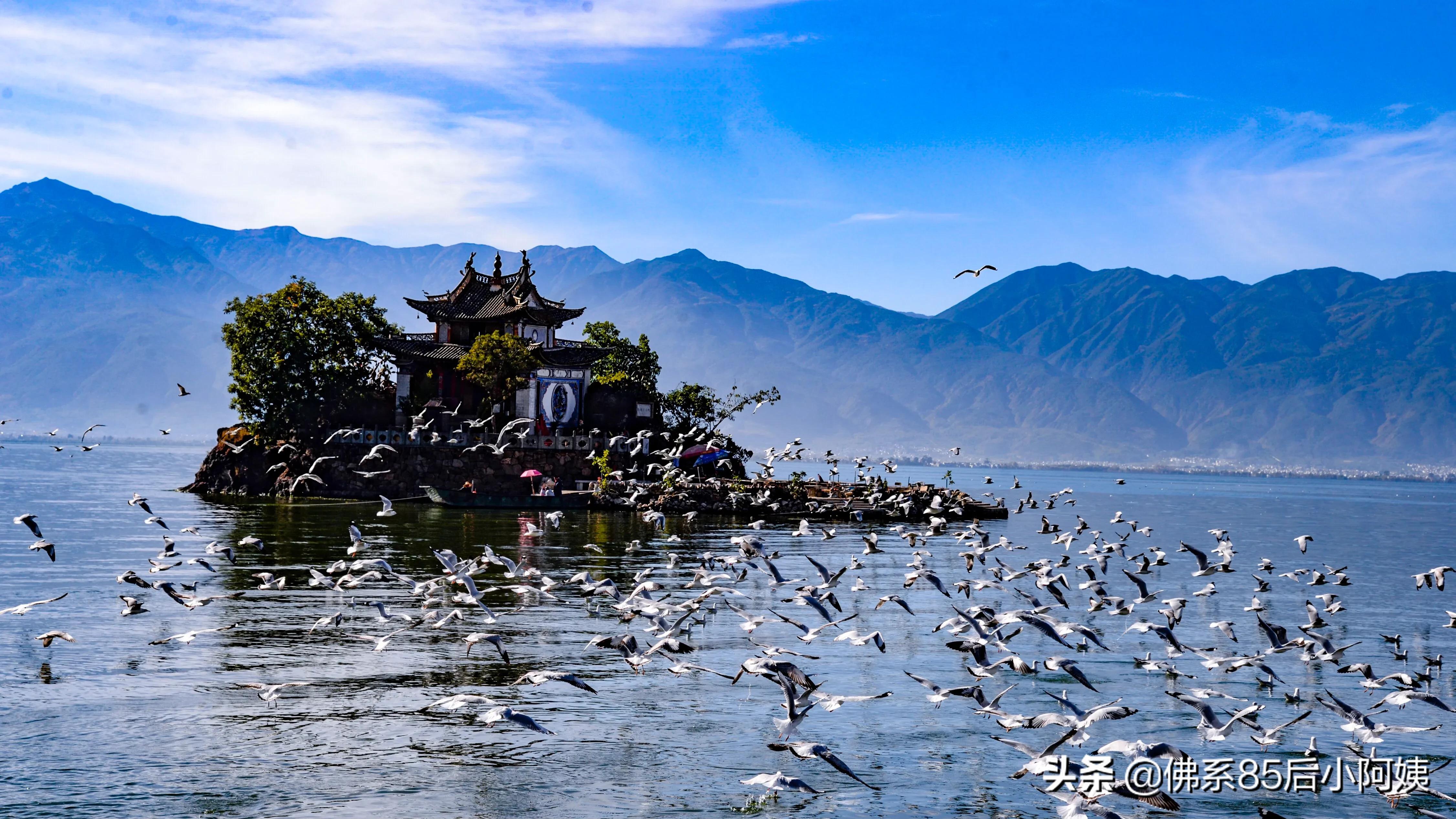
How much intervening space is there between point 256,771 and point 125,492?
269 ft

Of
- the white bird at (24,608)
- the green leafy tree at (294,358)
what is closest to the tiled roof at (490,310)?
the green leafy tree at (294,358)

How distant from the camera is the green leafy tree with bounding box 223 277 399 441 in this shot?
267 feet

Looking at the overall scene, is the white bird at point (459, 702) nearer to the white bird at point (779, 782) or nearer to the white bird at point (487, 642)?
the white bird at point (487, 642)

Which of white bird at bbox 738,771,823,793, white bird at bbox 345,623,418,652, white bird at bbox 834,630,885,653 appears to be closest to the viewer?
white bird at bbox 738,771,823,793

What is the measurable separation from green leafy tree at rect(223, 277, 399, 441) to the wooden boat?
15217 mm

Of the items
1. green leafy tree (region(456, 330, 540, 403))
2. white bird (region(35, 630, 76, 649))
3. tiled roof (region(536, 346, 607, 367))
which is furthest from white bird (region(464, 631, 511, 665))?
tiled roof (region(536, 346, 607, 367))

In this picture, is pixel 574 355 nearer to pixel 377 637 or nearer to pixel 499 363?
pixel 499 363

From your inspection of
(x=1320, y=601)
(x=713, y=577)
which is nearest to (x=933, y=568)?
(x=1320, y=601)

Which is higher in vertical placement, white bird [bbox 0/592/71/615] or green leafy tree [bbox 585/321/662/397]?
green leafy tree [bbox 585/321/662/397]

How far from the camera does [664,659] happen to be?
26406 mm

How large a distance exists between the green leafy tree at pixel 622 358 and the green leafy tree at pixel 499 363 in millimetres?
9793

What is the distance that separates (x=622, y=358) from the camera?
10250cm

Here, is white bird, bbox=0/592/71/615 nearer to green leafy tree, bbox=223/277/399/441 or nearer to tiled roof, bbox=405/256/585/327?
green leafy tree, bbox=223/277/399/441

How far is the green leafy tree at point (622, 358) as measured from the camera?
98.8 metres
